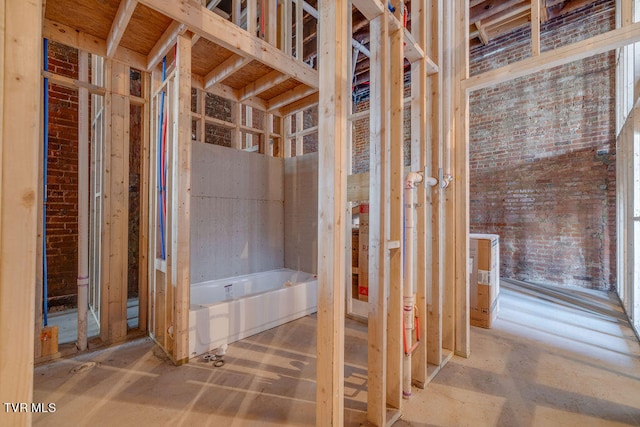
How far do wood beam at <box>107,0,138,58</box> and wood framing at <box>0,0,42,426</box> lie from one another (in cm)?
185

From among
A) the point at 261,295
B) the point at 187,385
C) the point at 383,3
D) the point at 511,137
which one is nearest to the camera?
the point at 383,3

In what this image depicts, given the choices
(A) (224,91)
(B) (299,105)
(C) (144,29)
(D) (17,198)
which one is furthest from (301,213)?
(D) (17,198)

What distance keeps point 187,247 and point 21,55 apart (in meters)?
1.91

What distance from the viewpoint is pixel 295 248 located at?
4203mm

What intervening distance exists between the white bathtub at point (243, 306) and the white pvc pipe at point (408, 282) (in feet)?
5.09

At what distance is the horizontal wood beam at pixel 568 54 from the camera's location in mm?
1871

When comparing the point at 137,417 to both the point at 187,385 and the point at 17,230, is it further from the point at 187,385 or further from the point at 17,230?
the point at 17,230

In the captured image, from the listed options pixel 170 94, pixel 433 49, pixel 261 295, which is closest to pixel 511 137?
pixel 433 49

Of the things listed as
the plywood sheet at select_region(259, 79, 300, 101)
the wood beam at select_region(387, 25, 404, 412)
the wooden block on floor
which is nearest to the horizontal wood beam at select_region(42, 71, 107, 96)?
the plywood sheet at select_region(259, 79, 300, 101)

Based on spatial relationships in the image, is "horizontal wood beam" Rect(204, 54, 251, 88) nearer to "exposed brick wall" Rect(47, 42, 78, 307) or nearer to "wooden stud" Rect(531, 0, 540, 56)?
"exposed brick wall" Rect(47, 42, 78, 307)

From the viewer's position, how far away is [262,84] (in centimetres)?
339

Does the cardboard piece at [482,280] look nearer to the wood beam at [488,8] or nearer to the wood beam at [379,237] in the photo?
the wood beam at [379,237]

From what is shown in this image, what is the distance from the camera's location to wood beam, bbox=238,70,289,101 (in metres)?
3.21

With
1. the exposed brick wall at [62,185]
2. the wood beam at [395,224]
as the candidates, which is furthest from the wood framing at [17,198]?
the exposed brick wall at [62,185]
